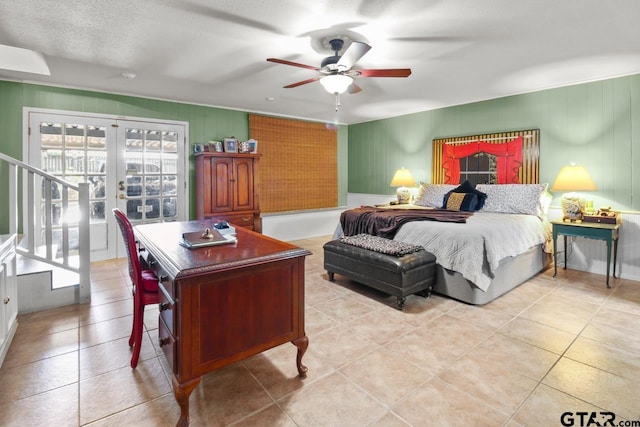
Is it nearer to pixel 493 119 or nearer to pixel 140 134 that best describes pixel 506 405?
pixel 493 119

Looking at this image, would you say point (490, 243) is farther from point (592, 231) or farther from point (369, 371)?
point (369, 371)

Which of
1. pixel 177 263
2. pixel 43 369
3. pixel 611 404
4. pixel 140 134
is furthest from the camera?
pixel 140 134

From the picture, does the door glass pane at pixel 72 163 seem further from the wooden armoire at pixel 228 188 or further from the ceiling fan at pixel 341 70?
the ceiling fan at pixel 341 70

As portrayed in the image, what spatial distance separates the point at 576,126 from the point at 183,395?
511 centimetres

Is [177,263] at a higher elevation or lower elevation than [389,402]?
higher

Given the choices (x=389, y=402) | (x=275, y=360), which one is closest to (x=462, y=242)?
(x=389, y=402)

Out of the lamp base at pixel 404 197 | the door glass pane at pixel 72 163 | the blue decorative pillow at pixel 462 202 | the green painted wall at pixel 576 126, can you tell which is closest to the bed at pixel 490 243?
the blue decorative pillow at pixel 462 202

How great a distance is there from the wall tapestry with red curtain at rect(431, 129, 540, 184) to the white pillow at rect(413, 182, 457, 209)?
1.65 ft

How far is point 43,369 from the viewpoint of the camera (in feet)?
6.88

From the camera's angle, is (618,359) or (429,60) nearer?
(618,359)

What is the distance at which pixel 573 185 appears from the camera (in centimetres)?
385

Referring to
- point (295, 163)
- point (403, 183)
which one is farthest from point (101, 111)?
point (403, 183)

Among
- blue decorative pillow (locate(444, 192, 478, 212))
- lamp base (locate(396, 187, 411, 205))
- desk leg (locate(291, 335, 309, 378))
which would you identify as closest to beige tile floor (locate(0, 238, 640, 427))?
desk leg (locate(291, 335, 309, 378))

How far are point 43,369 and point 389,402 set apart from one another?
2.16 metres
